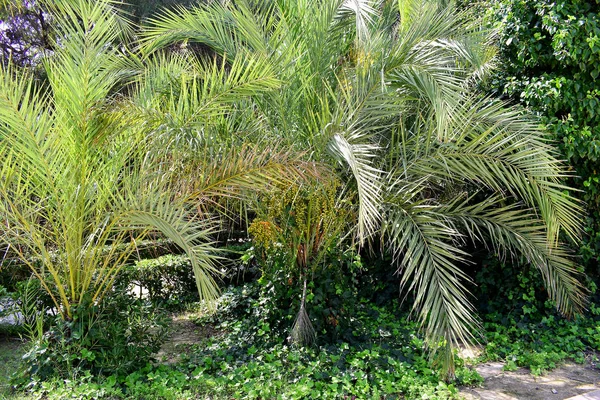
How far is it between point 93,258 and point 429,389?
2.81 m

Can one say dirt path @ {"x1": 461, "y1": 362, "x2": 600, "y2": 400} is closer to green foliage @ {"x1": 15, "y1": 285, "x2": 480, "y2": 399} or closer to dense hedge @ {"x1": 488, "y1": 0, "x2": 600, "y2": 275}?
green foliage @ {"x1": 15, "y1": 285, "x2": 480, "y2": 399}

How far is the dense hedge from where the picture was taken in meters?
5.35

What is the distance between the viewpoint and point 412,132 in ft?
16.5

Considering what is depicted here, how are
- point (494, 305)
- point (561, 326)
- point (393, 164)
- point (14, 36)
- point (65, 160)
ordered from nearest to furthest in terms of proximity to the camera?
point (65, 160) < point (393, 164) < point (561, 326) < point (494, 305) < point (14, 36)

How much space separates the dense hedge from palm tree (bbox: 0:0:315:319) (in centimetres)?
315

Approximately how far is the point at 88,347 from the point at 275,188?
195cm

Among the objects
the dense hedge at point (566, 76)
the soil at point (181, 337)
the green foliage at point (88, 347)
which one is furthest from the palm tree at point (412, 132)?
the soil at point (181, 337)

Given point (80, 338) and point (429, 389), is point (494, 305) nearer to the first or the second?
point (429, 389)

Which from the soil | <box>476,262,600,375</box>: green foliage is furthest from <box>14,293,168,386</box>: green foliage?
<box>476,262,600,375</box>: green foliage

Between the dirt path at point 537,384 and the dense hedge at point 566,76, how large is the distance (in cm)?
→ 158

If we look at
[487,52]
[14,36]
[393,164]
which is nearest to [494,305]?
[393,164]

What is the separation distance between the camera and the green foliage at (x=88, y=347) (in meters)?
4.08

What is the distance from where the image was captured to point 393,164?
16.3ft

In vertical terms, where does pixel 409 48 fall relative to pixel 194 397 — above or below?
above
